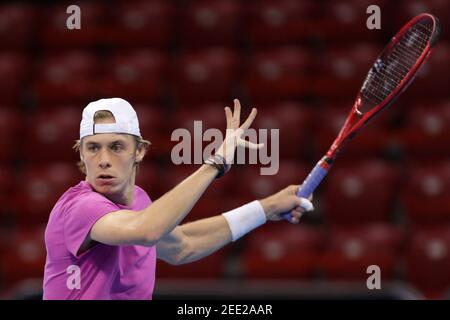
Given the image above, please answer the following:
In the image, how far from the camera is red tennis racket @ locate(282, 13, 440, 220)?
4191mm

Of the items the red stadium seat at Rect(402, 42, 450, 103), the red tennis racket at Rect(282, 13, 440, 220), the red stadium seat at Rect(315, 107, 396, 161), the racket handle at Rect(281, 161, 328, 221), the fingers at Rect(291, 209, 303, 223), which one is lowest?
the fingers at Rect(291, 209, 303, 223)

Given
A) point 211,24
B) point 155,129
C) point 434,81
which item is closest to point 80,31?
point 211,24

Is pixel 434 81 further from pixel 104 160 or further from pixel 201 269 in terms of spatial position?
pixel 104 160

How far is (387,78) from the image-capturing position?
15.0ft

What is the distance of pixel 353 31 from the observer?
28.6 ft

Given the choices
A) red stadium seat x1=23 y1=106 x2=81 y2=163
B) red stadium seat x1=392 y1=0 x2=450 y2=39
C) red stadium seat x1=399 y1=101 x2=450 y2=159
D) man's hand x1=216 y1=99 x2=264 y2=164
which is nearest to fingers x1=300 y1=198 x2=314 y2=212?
man's hand x1=216 y1=99 x2=264 y2=164

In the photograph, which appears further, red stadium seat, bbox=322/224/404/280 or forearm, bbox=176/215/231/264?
red stadium seat, bbox=322/224/404/280

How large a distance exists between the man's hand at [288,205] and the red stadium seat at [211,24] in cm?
484

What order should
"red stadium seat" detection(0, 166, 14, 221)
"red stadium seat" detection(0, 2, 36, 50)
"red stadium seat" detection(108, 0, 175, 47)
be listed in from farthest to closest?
"red stadium seat" detection(0, 2, 36, 50) < "red stadium seat" detection(108, 0, 175, 47) < "red stadium seat" detection(0, 166, 14, 221)

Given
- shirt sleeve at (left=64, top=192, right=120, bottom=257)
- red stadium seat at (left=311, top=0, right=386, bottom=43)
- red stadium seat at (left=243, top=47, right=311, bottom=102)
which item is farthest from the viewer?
red stadium seat at (left=311, top=0, right=386, bottom=43)

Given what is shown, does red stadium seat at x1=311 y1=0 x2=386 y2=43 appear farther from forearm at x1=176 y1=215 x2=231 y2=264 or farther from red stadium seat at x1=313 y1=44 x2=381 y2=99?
forearm at x1=176 y1=215 x2=231 y2=264

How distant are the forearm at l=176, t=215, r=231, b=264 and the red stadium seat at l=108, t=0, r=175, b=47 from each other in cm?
491

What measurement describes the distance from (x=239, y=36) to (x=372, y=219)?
8.75 ft

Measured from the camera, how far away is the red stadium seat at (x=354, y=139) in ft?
25.1
